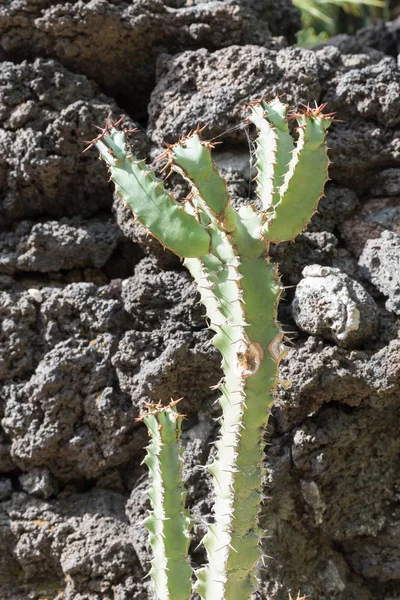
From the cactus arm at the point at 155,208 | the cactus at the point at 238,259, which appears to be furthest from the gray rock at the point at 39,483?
the cactus arm at the point at 155,208

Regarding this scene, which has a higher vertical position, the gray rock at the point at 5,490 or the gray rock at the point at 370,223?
the gray rock at the point at 370,223

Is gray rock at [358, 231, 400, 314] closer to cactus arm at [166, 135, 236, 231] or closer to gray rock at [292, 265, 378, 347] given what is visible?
gray rock at [292, 265, 378, 347]

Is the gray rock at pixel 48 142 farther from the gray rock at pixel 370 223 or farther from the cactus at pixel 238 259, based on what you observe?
the cactus at pixel 238 259

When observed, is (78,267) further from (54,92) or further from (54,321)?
(54,92)

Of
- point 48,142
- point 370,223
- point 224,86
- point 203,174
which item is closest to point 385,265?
point 370,223

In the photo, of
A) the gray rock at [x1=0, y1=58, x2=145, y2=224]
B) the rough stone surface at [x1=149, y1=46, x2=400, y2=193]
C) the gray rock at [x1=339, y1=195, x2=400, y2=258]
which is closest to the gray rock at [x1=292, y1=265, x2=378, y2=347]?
the gray rock at [x1=339, y1=195, x2=400, y2=258]

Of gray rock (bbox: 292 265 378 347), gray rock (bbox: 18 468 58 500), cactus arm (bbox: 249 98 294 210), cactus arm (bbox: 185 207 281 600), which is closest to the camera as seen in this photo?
cactus arm (bbox: 185 207 281 600)
